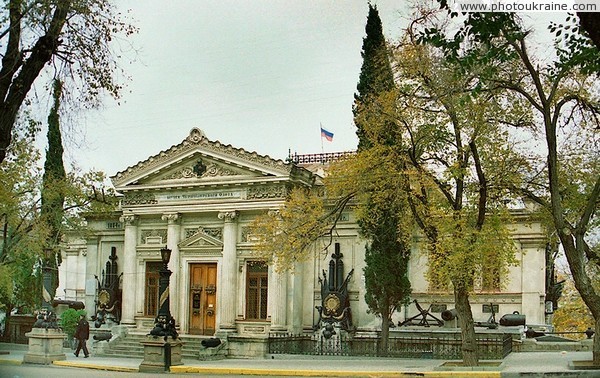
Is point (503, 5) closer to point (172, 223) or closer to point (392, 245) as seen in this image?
point (392, 245)

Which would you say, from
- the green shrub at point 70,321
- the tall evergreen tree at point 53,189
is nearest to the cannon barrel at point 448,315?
the tall evergreen tree at point 53,189

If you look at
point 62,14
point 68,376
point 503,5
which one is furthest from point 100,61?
point 68,376

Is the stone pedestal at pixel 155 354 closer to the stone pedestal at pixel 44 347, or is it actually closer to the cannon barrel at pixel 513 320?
the stone pedestal at pixel 44 347

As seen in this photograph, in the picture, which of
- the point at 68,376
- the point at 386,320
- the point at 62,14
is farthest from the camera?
the point at 386,320

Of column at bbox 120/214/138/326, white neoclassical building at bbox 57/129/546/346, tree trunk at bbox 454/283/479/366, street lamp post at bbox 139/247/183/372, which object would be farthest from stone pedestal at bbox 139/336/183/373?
column at bbox 120/214/138/326

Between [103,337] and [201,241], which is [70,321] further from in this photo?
[201,241]

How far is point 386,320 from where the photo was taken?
28312mm

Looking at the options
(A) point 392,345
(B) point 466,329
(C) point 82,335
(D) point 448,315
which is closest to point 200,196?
(C) point 82,335

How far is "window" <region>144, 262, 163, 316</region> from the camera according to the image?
35219 mm

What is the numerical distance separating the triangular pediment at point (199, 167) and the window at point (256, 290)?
3.63 metres

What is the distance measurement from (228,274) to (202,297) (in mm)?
1912

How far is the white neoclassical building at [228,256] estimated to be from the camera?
31.6m

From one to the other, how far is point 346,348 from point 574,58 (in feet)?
58.6

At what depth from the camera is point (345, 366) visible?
2412 cm
